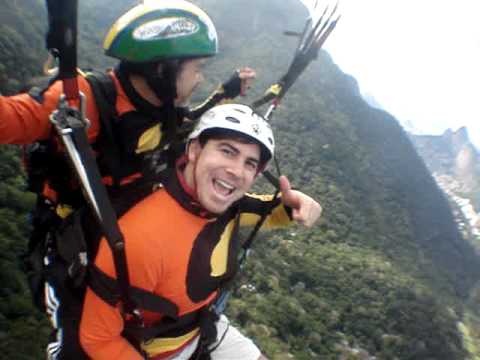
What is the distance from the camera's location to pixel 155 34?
7.42 feet

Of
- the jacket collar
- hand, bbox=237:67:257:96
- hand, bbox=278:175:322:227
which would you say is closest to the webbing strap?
the jacket collar

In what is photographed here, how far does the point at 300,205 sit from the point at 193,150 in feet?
2.46

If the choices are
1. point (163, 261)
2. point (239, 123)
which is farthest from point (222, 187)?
point (163, 261)

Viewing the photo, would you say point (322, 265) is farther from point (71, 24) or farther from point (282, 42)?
point (282, 42)

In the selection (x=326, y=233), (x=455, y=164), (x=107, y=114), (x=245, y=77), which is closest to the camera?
(x=107, y=114)

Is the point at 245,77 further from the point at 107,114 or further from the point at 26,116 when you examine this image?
the point at 26,116

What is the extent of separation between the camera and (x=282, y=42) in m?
61.6

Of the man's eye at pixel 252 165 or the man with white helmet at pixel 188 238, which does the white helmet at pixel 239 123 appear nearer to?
the man with white helmet at pixel 188 238

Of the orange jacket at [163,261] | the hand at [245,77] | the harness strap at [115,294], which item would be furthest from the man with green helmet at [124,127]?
the hand at [245,77]

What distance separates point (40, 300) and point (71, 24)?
185cm

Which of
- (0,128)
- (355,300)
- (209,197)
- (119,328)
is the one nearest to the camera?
(0,128)

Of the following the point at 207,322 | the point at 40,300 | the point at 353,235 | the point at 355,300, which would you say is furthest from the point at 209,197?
the point at 353,235

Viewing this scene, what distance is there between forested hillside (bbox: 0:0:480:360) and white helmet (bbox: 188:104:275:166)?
3.42 m

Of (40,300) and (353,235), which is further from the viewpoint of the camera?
(353,235)
